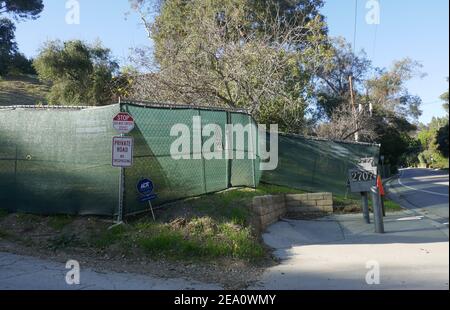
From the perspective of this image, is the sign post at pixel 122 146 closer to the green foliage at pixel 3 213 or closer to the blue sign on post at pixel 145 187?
the blue sign on post at pixel 145 187

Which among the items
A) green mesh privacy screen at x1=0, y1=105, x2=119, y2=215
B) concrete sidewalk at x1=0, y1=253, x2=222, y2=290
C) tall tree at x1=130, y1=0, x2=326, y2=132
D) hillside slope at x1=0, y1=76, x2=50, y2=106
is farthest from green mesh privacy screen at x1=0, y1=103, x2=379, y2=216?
hillside slope at x1=0, y1=76, x2=50, y2=106

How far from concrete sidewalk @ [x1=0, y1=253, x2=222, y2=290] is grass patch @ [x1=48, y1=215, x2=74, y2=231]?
1.56 m

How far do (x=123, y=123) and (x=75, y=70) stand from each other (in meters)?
24.2

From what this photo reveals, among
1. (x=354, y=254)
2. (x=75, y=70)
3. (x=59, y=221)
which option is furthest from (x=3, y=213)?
(x=75, y=70)

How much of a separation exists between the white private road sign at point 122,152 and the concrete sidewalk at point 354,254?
2838mm

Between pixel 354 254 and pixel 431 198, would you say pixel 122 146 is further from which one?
pixel 431 198

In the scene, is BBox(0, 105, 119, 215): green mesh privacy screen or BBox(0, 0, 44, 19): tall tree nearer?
BBox(0, 105, 119, 215): green mesh privacy screen

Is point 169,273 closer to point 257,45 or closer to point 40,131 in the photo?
point 40,131

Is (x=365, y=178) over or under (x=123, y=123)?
under

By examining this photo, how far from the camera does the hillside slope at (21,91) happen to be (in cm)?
3322

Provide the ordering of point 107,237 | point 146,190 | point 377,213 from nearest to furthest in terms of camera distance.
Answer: point 107,237, point 146,190, point 377,213

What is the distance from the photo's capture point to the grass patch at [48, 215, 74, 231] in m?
8.59

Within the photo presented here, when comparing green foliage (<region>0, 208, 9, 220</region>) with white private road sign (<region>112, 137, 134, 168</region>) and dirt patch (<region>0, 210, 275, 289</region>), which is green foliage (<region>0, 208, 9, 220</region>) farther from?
white private road sign (<region>112, 137, 134, 168</region>)

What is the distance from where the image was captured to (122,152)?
805 centimetres
